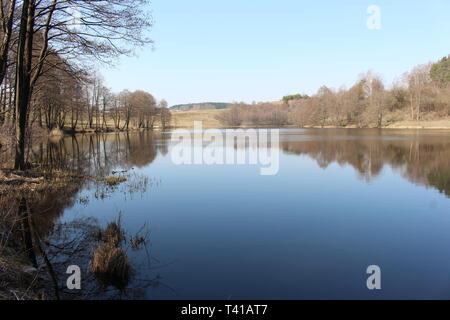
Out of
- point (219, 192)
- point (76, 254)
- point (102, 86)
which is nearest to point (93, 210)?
point (76, 254)

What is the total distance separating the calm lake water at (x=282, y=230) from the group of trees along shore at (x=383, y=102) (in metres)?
67.8

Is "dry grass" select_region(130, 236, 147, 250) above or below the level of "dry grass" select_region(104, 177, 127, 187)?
below

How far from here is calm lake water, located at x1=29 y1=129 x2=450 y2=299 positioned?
539cm

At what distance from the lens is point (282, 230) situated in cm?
822

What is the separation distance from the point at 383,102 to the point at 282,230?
77.4 meters

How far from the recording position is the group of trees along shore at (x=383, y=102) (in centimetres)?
7538

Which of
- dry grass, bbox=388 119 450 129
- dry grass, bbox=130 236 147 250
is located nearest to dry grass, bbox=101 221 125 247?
dry grass, bbox=130 236 147 250

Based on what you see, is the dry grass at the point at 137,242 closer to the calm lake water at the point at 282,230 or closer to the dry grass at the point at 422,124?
the calm lake water at the point at 282,230

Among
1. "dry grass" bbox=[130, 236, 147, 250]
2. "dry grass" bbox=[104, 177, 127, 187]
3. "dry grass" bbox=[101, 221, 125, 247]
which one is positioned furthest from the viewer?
"dry grass" bbox=[104, 177, 127, 187]

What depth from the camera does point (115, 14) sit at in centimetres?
1305

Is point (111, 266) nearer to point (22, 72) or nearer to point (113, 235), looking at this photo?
point (113, 235)

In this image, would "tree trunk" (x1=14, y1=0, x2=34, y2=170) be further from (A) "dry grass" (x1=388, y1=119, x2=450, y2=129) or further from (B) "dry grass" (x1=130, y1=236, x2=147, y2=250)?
(A) "dry grass" (x1=388, y1=119, x2=450, y2=129)

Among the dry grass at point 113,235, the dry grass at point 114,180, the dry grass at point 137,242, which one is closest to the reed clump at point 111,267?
the dry grass at point 137,242

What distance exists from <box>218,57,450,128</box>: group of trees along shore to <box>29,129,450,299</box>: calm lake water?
222 ft
